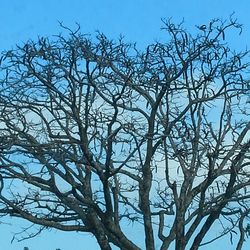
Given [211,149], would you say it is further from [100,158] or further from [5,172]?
[5,172]

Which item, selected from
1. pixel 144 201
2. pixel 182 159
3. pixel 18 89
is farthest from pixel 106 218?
pixel 18 89

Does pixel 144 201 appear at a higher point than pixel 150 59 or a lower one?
lower

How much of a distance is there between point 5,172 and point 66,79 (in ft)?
5.75

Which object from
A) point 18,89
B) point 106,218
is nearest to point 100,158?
point 106,218

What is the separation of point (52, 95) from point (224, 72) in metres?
2.73

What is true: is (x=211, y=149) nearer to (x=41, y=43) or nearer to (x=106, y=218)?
(x=106, y=218)

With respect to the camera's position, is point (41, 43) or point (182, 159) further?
point (182, 159)

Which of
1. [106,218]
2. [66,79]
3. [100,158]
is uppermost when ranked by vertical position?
[66,79]

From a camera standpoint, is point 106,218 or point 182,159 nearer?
point 106,218

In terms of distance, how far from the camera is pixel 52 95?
11664 millimetres

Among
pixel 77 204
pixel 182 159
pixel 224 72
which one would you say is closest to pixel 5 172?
pixel 77 204

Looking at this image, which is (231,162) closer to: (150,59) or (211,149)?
(211,149)

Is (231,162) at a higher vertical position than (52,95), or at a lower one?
lower

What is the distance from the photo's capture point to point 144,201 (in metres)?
11.6
